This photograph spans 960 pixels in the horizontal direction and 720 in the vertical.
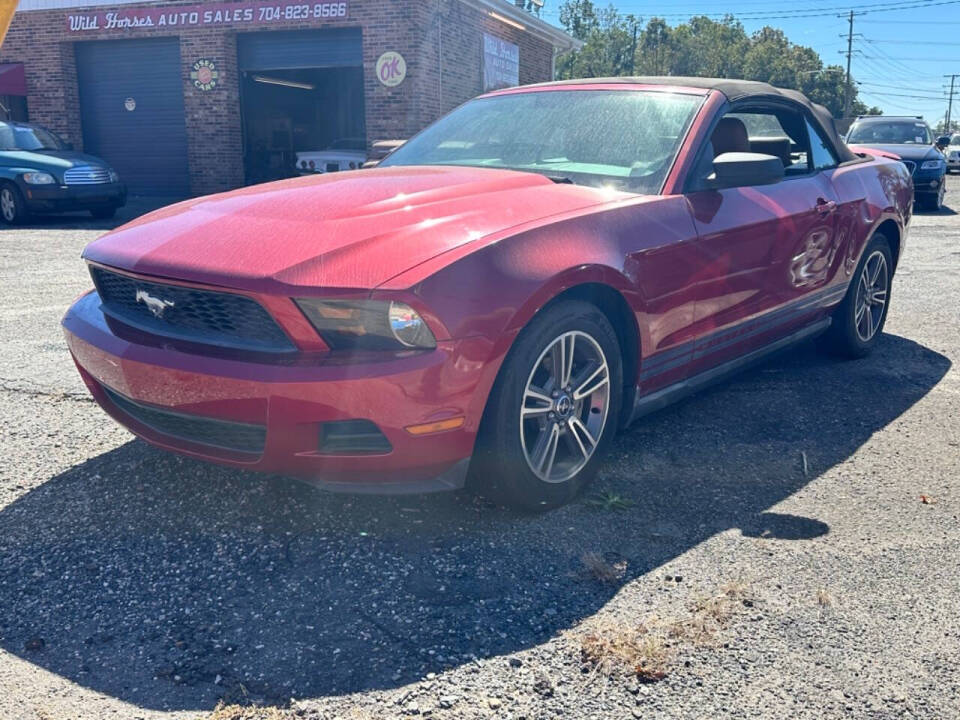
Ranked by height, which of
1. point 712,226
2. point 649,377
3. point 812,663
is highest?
point 712,226

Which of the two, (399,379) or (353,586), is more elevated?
(399,379)

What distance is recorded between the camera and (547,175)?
12.9ft

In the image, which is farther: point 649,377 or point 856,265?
point 856,265

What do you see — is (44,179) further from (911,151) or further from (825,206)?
(911,151)

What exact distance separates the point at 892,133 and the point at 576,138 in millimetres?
15830

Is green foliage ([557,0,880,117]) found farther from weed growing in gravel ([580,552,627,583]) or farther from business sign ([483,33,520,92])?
weed growing in gravel ([580,552,627,583])

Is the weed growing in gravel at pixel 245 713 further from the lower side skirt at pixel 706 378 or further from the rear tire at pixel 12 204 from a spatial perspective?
the rear tire at pixel 12 204

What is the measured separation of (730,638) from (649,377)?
1.36 m

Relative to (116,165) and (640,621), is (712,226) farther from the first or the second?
(116,165)

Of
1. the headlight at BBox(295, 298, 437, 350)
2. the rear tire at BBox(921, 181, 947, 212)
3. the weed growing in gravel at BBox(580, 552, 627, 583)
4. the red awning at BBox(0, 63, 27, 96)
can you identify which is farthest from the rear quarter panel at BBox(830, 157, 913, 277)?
the red awning at BBox(0, 63, 27, 96)

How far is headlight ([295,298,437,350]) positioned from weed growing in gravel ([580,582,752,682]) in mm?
960

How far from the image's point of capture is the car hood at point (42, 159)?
1474 centimetres

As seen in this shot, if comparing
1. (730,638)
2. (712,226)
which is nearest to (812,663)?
(730,638)

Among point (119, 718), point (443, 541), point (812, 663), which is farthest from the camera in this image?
point (443, 541)
